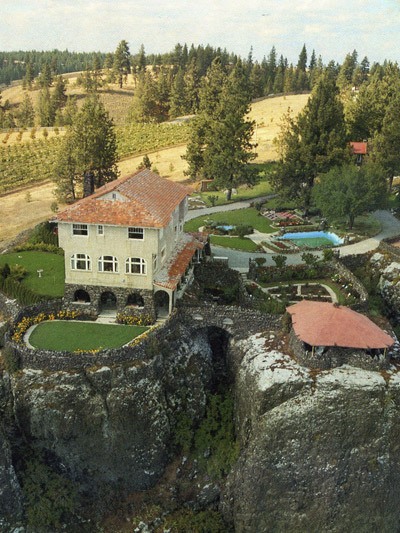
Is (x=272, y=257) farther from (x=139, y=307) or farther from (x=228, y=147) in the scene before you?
(x=228, y=147)

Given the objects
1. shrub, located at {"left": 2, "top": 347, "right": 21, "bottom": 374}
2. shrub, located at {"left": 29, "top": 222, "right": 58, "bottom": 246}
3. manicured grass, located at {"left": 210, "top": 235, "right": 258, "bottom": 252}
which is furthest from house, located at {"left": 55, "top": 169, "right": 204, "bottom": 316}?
manicured grass, located at {"left": 210, "top": 235, "right": 258, "bottom": 252}

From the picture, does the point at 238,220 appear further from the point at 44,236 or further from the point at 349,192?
the point at 44,236

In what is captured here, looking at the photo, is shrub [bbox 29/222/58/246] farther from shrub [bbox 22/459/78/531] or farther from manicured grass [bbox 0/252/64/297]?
shrub [bbox 22/459/78/531]

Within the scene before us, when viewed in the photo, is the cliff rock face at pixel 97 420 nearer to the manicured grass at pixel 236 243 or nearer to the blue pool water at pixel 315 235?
the manicured grass at pixel 236 243

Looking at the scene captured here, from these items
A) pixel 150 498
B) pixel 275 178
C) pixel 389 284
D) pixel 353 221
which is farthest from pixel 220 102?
pixel 150 498

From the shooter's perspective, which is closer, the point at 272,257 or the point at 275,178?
the point at 272,257

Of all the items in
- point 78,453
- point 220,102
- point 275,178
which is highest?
point 220,102
